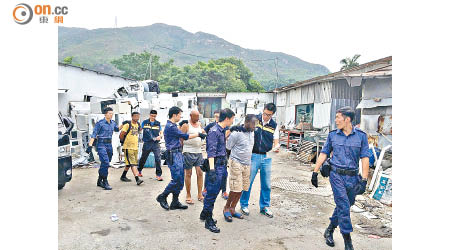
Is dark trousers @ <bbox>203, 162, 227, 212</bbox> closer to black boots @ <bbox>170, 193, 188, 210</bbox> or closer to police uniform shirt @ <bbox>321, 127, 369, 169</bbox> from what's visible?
black boots @ <bbox>170, 193, 188, 210</bbox>

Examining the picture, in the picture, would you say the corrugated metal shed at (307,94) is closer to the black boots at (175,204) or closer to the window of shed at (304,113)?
the window of shed at (304,113)

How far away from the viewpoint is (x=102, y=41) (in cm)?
9138

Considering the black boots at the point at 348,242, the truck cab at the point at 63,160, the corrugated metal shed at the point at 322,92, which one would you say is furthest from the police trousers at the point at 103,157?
the corrugated metal shed at the point at 322,92

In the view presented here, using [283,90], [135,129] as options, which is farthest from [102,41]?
[135,129]

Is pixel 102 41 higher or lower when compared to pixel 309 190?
higher

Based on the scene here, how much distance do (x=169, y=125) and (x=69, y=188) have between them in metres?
3.11

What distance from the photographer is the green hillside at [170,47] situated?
80.6 metres

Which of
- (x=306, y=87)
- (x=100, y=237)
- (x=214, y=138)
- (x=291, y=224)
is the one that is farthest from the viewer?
(x=306, y=87)

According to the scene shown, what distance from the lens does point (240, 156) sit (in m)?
4.10

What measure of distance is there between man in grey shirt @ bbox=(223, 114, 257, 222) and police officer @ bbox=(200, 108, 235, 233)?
18 cm

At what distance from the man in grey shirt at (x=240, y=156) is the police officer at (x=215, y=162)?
18 cm

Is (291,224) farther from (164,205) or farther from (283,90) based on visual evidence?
(283,90)

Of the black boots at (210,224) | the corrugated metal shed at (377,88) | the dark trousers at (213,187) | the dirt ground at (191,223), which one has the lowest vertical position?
the dirt ground at (191,223)

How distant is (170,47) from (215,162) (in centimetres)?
10160
